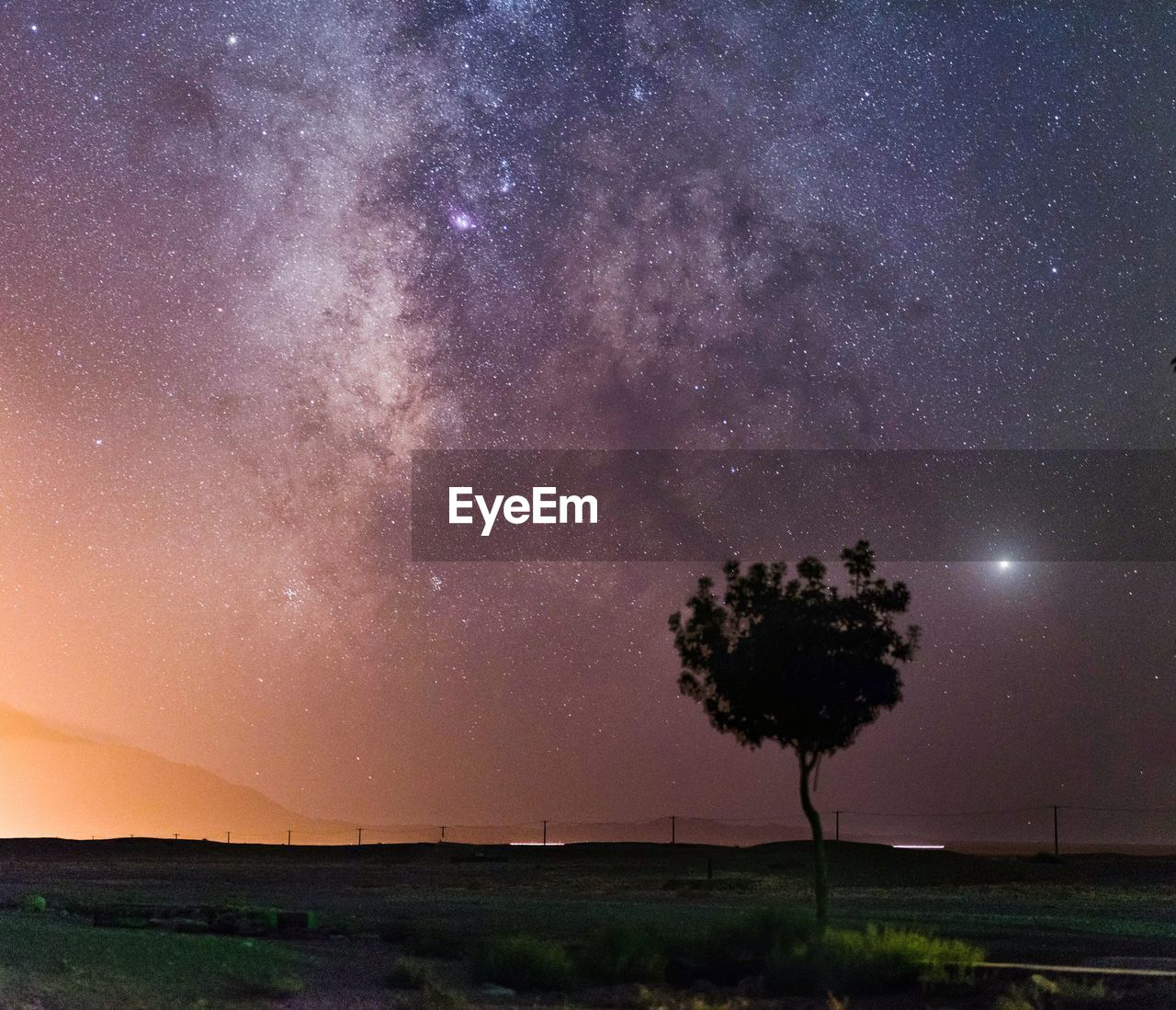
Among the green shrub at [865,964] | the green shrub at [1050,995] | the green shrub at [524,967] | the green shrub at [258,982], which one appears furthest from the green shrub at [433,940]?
the green shrub at [1050,995]

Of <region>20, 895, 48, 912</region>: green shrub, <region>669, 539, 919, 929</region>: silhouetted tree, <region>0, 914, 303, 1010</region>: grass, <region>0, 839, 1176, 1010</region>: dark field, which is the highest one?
<region>669, 539, 919, 929</region>: silhouetted tree

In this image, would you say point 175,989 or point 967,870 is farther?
point 967,870

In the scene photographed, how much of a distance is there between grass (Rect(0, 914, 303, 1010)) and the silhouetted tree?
976 centimetres

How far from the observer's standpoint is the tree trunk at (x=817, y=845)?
954 inches

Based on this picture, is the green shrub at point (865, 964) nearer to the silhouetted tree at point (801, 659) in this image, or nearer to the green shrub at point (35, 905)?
the silhouetted tree at point (801, 659)

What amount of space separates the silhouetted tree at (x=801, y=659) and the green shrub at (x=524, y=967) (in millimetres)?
6561

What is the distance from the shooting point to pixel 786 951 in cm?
2064

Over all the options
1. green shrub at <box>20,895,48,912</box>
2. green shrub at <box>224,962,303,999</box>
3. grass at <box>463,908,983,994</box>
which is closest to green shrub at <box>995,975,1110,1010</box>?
grass at <box>463,908,983,994</box>

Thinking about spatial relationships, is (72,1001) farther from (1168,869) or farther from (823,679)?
(1168,869)

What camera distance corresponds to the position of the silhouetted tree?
25.5 metres

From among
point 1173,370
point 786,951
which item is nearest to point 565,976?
point 786,951

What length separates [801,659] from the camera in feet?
83.4

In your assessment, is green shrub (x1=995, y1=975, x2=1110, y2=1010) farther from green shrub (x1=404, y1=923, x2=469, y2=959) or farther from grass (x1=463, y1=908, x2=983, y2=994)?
green shrub (x1=404, y1=923, x2=469, y2=959)

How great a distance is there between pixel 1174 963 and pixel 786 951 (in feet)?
18.5
